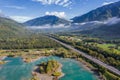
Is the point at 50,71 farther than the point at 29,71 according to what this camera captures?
No

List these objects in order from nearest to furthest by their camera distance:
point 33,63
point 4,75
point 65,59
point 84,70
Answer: point 4,75, point 84,70, point 33,63, point 65,59

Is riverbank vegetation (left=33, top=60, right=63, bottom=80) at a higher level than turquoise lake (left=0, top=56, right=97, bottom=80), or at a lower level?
higher

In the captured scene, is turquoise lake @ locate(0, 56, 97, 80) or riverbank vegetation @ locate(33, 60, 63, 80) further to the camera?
riverbank vegetation @ locate(33, 60, 63, 80)

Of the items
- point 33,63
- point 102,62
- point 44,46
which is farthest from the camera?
point 44,46

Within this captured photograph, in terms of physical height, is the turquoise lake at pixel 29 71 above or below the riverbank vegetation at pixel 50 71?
below

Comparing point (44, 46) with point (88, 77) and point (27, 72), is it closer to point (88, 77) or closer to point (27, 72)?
point (27, 72)

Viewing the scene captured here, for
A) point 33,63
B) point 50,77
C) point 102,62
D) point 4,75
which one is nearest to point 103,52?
point 102,62

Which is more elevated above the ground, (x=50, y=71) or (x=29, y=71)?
(x=50, y=71)

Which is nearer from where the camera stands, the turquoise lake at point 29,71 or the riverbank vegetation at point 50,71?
the turquoise lake at point 29,71
